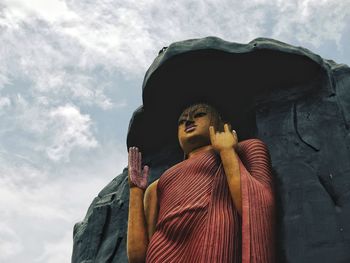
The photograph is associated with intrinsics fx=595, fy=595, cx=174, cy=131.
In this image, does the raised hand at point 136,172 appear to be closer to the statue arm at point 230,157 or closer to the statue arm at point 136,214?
the statue arm at point 136,214

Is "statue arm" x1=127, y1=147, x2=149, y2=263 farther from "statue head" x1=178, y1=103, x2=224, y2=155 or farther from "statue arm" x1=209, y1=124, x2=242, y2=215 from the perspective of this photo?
"statue arm" x1=209, y1=124, x2=242, y2=215

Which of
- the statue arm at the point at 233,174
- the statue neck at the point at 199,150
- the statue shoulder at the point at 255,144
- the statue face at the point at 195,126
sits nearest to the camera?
the statue arm at the point at 233,174

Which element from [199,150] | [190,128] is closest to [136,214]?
[199,150]

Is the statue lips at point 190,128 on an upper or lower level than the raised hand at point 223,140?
upper

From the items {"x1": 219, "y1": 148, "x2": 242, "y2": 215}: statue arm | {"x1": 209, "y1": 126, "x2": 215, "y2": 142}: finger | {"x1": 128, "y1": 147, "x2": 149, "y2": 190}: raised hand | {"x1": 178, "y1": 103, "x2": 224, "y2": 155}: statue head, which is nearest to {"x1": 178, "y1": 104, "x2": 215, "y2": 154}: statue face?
{"x1": 178, "y1": 103, "x2": 224, "y2": 155}: statue head

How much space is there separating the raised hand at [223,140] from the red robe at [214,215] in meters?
0.15

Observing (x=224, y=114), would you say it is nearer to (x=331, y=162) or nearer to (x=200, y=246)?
(x=331, y=162)

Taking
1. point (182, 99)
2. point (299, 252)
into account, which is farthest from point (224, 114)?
point (299, 252)

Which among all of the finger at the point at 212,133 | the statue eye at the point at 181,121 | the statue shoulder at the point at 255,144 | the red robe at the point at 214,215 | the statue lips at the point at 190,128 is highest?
the statue eye at the point at 181,121

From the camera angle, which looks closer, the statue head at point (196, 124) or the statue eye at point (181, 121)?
the statue head at point (196, 124)

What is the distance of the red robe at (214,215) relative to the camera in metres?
5.25

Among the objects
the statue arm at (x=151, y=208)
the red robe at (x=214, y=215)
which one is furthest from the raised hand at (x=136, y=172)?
the red robe at (x=214, y=215)

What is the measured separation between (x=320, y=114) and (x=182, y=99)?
1.73 m

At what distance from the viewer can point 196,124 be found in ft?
21.9
